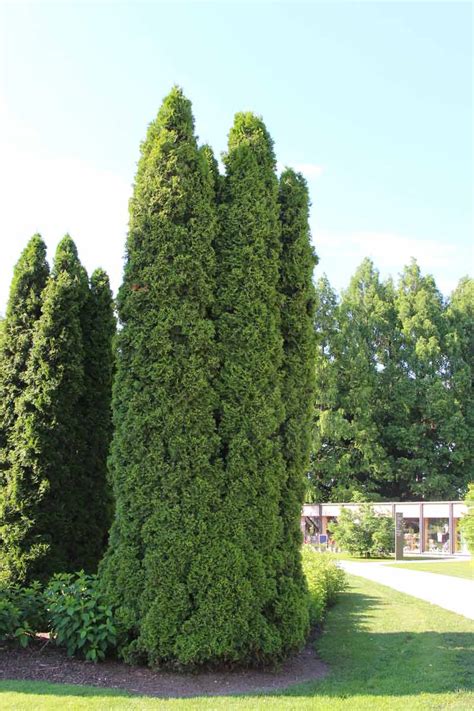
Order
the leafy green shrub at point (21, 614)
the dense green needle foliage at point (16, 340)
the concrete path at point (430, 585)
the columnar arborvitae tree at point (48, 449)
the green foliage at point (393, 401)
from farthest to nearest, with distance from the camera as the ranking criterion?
the green foliage at point (393, 401) < the concrete path at point (430, 585) < the dense green needle foliage at point (16, 340) < the columnar arborvitae tree at point (48, 449) < the leafy green shrub at point (21, 614)

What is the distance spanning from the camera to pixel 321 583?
1107 cm

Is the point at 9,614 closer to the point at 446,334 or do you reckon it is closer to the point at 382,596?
the point at 382,596

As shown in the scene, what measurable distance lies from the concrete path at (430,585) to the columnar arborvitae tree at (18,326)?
762 cm

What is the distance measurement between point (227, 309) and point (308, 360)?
3.90ft

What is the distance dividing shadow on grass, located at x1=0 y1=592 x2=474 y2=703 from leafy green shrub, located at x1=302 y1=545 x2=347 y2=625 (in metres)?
0.33

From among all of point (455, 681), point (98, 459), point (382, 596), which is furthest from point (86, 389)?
point (382, 596)

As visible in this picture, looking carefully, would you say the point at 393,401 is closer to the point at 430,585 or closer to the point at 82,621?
the point at 430,585

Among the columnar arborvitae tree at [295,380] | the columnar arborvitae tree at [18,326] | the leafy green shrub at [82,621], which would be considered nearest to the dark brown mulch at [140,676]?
the leafy green shrub at [82,621]

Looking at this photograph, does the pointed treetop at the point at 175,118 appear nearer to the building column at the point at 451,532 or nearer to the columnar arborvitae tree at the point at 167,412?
the columnar arborvitae tree at the point at 167,412

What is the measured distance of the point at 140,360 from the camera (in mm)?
6910

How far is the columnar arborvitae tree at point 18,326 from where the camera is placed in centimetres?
893

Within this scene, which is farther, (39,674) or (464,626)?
(464,626)

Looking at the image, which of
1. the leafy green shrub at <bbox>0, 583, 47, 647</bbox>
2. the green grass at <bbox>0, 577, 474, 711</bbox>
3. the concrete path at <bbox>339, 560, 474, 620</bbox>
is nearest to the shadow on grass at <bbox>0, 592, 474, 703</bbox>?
the green grass at <bbox>0, 577, 474, 711</bbox>

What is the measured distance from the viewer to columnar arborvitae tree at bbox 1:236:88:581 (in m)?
8.32
